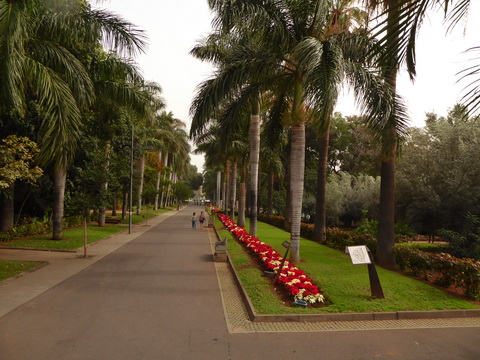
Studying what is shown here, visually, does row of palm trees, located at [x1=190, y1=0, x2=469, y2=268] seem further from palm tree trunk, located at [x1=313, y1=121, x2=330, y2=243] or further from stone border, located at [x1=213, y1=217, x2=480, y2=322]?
palm tree trunk, located at [x1=313, y1=121, x2=330, y2=243]

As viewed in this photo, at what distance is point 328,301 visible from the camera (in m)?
7.79

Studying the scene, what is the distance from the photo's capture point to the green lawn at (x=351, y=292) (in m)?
7.25

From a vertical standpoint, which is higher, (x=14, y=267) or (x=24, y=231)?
(x=24, y=231)

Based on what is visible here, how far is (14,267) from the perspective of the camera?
10.8m

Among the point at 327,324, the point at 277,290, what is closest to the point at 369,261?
the point at 327,324

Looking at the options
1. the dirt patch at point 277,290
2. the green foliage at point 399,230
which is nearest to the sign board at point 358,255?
the dirt patch at point 277,290

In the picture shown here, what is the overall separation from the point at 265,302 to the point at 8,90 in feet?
22.0

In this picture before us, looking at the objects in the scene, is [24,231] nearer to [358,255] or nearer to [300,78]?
[300,78]

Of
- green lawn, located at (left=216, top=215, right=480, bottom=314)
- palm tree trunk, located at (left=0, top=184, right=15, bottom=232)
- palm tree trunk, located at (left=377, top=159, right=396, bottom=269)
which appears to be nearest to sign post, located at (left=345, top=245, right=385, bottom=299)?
green lawn, located at (left=216, top=215, right=480, bottom=314)

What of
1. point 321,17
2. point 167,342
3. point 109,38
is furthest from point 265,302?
point 109,38

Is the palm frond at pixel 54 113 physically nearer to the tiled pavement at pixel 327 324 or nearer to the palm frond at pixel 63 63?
the palm frond at pixel 63 63

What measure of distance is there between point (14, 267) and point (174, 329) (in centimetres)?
715

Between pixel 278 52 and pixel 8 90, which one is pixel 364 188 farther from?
pixel 8 90

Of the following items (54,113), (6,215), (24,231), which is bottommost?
(24,231)
